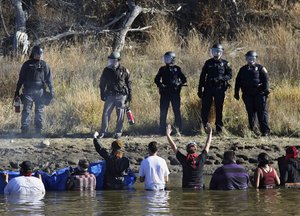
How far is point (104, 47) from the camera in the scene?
31.6m

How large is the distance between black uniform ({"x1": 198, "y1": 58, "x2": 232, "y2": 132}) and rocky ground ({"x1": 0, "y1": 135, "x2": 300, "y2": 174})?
75cm

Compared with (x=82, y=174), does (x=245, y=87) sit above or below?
above

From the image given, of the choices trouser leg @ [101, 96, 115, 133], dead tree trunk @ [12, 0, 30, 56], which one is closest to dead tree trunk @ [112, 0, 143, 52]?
dead tree trunk @ [12, 0, 30, 56]

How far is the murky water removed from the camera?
16.4m

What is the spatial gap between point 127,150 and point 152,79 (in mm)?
5847

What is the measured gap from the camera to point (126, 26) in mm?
31828

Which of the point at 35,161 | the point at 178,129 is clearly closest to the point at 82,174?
the point at 35,161

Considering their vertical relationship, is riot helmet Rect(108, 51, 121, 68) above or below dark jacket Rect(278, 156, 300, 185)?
above

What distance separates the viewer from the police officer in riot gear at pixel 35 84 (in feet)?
74.0

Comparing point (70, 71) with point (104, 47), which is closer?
point (70, 71)

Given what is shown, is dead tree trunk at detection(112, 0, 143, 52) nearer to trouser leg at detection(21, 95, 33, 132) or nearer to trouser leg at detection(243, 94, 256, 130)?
trouser leg at detection(21, 95, 33, 132)

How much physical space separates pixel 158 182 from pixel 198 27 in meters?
15.3

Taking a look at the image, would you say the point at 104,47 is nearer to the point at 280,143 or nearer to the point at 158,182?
the point at 280,143

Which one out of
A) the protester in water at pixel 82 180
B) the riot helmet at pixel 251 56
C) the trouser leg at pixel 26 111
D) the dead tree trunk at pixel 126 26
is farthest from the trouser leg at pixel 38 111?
the dead tree trunk at pixel 126 26
